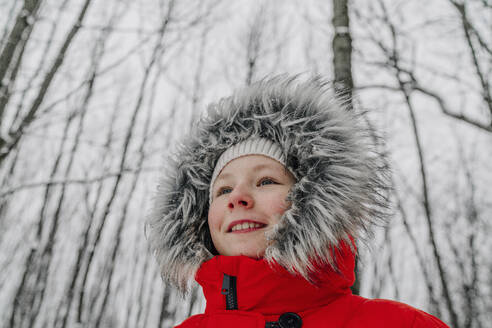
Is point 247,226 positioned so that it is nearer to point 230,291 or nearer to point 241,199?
point 241,199

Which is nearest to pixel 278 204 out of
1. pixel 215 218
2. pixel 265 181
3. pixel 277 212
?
pixel 277 212

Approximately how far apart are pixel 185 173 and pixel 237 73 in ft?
20.2

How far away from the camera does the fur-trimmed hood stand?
1343 mm

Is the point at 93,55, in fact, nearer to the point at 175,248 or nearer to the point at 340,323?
the point at 175,248

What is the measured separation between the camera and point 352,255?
1.41 m

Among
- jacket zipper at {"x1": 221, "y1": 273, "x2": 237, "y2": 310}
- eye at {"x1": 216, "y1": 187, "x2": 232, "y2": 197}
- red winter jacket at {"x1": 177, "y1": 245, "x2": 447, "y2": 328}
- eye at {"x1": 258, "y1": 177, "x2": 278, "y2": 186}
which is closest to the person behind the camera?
red winter jacket at {"x1": 177, "y1": 245, "x2": 447, "y2": 328}

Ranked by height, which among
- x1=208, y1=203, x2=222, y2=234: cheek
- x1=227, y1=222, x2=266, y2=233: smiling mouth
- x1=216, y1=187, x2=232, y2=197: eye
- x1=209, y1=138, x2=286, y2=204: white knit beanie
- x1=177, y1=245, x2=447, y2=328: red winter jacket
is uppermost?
x1=209, y1=138, x2=286, y2=204: white knit beanie

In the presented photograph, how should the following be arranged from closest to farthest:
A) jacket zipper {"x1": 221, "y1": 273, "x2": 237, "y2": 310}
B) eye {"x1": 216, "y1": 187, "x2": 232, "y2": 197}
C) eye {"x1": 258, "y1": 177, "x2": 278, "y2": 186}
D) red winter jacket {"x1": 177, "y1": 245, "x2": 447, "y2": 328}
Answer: red winter jacket {"x1": 177, "y1": 245, "x2": 447, "y2": 328} → jacket zipper {"x1": 221, "y1": 273, "x2": 237, "y2": 310} → eye {"x1": 258, "y1": 177, "x2": 278, "y2": 186} → eye {"x1": 216, "y1": 187, "x2": 232, "y2": 197}

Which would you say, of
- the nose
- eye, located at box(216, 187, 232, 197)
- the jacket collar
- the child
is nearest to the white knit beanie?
the child

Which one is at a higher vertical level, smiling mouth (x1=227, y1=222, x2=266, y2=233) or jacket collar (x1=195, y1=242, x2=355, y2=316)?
smiling mouth (x1=227, y1=222, x2=266, y2=233)

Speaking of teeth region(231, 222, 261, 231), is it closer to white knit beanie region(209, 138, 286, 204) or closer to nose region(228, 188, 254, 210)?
nose region(228, 188, 254, 210)

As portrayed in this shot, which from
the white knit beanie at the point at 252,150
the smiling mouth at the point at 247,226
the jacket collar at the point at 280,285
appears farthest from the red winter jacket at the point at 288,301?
the white knit beanie at the point at 252,150

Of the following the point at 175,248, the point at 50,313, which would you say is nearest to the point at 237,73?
the point at 175,248

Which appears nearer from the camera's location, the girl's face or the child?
the child
